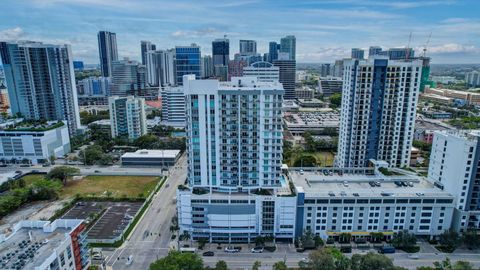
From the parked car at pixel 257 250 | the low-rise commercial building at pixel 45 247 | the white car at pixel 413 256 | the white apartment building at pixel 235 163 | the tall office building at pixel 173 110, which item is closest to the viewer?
the low-rise commercial building at pixel 45 247

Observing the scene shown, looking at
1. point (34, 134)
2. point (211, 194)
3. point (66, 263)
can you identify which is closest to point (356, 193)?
point (211, 194)

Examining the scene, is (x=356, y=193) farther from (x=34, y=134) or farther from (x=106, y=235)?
(x=34, y=134)

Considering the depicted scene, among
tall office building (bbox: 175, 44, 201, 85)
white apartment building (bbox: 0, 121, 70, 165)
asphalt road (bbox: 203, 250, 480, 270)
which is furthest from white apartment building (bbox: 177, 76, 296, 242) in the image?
tall office building (bbox: 175, 44, 201, 85)

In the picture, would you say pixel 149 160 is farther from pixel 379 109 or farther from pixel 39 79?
pixel 379 109

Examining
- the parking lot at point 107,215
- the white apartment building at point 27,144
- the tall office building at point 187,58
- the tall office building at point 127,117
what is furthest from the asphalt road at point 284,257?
the tall office building at point 187,58

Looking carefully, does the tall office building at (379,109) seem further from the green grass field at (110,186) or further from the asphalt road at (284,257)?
the green grass field at (110,186)

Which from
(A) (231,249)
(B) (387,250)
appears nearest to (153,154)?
(A) (231,249)

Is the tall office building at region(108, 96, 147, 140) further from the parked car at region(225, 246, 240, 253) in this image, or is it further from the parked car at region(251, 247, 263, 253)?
the parked car at region(251, 247, 263, 253)
